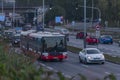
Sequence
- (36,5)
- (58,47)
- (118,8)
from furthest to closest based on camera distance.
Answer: (36,5), (118,8), (58,47)

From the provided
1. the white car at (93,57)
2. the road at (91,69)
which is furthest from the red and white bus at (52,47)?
the white car at (93,57)

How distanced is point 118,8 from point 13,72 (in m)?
101

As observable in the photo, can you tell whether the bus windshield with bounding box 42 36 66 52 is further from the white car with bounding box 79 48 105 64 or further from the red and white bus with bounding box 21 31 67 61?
the white car with bounding box 79 48 105 64

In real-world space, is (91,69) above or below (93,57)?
below

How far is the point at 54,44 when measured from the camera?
4191 centimetres

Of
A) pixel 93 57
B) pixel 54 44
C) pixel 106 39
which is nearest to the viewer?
pixel 93 57

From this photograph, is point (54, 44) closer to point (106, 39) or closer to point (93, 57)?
point (93, 57)

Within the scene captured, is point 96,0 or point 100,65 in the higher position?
point 96,0

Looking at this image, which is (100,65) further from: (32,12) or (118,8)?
(32,12)

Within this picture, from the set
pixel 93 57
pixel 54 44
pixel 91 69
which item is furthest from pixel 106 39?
pixel 91 69

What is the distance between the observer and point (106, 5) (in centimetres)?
11250

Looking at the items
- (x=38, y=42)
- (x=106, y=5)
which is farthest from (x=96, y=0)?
(x=38, y=42)

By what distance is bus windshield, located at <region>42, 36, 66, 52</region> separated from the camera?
4194 centimetres

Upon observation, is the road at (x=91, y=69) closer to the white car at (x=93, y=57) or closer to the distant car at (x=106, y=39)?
the white car at (x=93, y=57)
